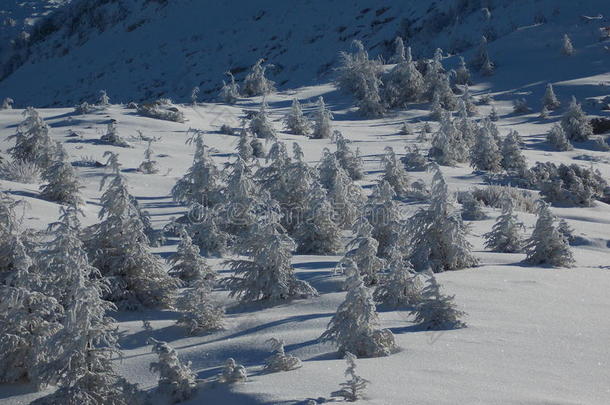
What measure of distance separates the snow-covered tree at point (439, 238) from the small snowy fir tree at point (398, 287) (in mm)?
1068

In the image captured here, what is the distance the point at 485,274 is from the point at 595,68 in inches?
801

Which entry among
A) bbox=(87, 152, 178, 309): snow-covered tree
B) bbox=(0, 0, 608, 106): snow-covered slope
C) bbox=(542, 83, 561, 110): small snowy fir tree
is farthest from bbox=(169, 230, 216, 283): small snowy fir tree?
bbox=(0, 0, 608, 106): snow-covered slope

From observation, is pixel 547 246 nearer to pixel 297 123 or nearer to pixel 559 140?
pixel 297 123

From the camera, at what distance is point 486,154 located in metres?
15.3

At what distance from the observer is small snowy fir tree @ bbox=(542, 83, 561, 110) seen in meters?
22.4

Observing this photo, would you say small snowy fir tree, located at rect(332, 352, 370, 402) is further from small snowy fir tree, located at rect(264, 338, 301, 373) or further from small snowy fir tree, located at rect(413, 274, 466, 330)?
small snowy fir tree, located at rect(413, 274, 466, 330)

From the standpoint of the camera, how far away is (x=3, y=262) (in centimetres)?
632

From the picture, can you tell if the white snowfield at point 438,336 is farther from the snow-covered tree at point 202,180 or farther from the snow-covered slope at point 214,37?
the snow-covered slope at point 214,37

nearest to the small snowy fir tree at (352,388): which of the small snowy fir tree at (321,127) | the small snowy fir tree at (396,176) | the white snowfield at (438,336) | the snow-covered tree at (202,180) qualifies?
the white snowfield at (438,336)

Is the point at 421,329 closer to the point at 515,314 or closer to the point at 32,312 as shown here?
the point at 515,314

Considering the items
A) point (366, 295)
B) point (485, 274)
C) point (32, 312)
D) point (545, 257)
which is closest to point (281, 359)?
point (366, 295)

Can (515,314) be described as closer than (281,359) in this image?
No

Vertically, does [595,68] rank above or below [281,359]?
above

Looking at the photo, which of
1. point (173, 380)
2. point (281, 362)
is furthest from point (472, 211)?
point (173, 380)
